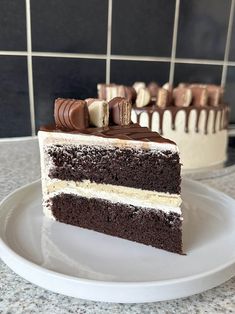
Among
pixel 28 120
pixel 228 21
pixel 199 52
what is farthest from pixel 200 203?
pixel 228 21

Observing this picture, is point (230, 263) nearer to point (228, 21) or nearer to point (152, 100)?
point (152, 100)

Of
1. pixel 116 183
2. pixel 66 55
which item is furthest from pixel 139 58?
pixel 116 183

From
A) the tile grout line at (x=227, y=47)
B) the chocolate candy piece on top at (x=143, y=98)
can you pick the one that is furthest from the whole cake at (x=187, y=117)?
the tile grout line at (x=227, y=47)

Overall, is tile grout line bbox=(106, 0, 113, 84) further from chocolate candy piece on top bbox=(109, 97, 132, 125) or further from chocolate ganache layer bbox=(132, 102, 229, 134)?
chocolate candy piece on top bbox=(109, 97, 132, 125)

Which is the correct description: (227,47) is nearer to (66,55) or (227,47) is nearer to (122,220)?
(66,55)

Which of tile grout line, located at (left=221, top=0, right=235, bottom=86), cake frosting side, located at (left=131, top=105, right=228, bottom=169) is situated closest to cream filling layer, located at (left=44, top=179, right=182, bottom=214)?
cake frosting side, located at (left=131, top=105, right=228, bottom=169)
